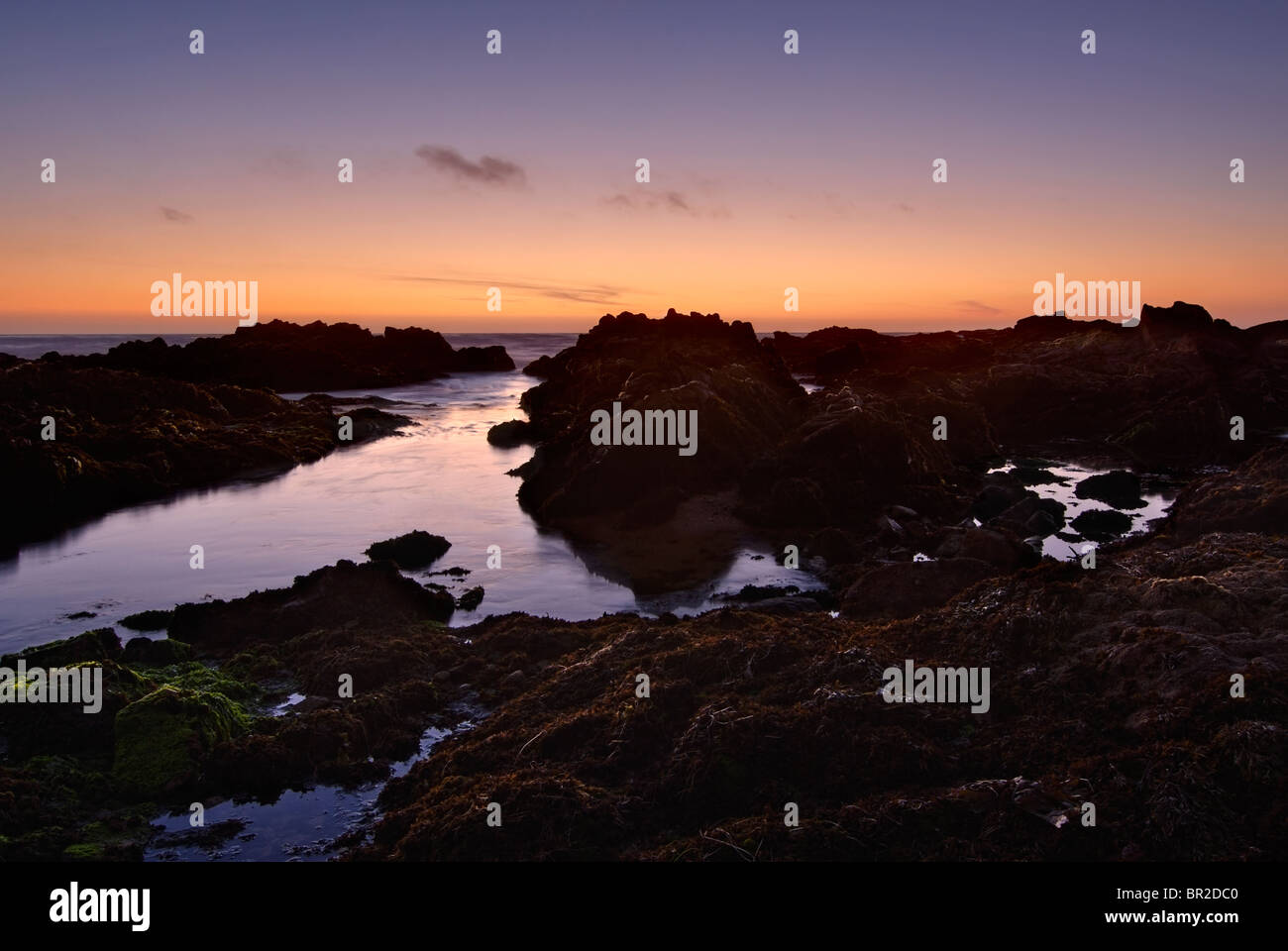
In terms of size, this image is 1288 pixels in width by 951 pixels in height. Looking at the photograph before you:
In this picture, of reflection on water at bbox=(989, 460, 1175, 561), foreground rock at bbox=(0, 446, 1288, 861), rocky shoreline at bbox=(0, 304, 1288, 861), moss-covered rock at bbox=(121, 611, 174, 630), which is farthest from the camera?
reflection on water at bbox=(989, 460, 1175, 561)

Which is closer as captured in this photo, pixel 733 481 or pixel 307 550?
pixel 307 550

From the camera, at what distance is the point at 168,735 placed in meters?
13.4

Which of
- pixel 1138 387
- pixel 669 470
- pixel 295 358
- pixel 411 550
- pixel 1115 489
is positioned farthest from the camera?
pixel 295 358

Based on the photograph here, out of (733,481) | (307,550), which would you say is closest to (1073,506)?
(733,481)

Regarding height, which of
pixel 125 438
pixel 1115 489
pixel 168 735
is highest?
pixel 125 438

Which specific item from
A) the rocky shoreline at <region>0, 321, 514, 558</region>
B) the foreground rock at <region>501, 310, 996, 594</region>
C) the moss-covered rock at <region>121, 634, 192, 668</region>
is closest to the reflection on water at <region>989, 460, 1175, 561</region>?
the foreground rock at <region>501, 310, 996, 594</region>

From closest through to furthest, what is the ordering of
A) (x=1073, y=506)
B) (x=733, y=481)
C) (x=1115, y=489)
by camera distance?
1. (x=1073, y=506)
2. (x=733, y=481)
3. (x=1115, y=489)

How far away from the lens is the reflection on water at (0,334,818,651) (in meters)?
23.4

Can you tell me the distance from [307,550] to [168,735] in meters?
16.7

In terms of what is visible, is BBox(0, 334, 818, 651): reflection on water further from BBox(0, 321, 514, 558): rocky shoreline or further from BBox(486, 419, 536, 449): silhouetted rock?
BBox(486, 419, 536, 449): silhouetted rock

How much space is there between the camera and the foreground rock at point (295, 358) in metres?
83.5

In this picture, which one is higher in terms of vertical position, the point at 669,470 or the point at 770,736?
the point at 669,470

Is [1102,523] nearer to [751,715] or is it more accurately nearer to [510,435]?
[751,715]

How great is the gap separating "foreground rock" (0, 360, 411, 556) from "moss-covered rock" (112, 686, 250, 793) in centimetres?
2084
